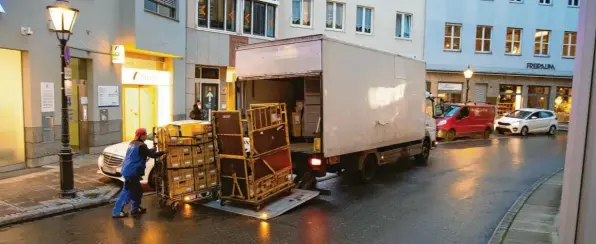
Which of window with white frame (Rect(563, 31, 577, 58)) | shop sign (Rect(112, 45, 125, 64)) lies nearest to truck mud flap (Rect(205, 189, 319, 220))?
shop sign (Rect(112, 45, 125, 64))

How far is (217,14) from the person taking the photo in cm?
1934

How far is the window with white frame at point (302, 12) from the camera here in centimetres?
2428

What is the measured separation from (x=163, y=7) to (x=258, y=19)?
20.3 feet

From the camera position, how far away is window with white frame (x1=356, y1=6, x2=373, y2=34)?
86.9ft

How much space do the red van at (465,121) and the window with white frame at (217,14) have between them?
11328mm

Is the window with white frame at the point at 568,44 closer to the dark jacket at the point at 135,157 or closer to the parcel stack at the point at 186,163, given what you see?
the parcel stack at the point at 186,163

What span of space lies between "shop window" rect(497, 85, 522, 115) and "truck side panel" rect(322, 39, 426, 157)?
23094mm

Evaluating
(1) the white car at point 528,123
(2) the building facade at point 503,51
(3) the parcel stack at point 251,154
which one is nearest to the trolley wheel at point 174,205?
(3) the parcel stack at point 251,154

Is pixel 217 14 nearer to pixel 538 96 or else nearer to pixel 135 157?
pixel 135 157

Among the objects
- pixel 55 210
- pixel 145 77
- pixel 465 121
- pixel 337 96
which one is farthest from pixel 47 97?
pixel 465 121

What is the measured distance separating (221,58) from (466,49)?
19.9 metres

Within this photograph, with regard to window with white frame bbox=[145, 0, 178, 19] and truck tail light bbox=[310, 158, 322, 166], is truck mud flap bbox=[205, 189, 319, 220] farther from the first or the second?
window with white frame bbox=[145, 0, 178, 19]

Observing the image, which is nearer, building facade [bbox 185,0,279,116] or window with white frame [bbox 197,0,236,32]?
building facade [bbox 185,0,279,116]

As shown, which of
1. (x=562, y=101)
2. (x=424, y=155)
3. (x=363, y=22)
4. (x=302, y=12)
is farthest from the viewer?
(x=562, y=101)
